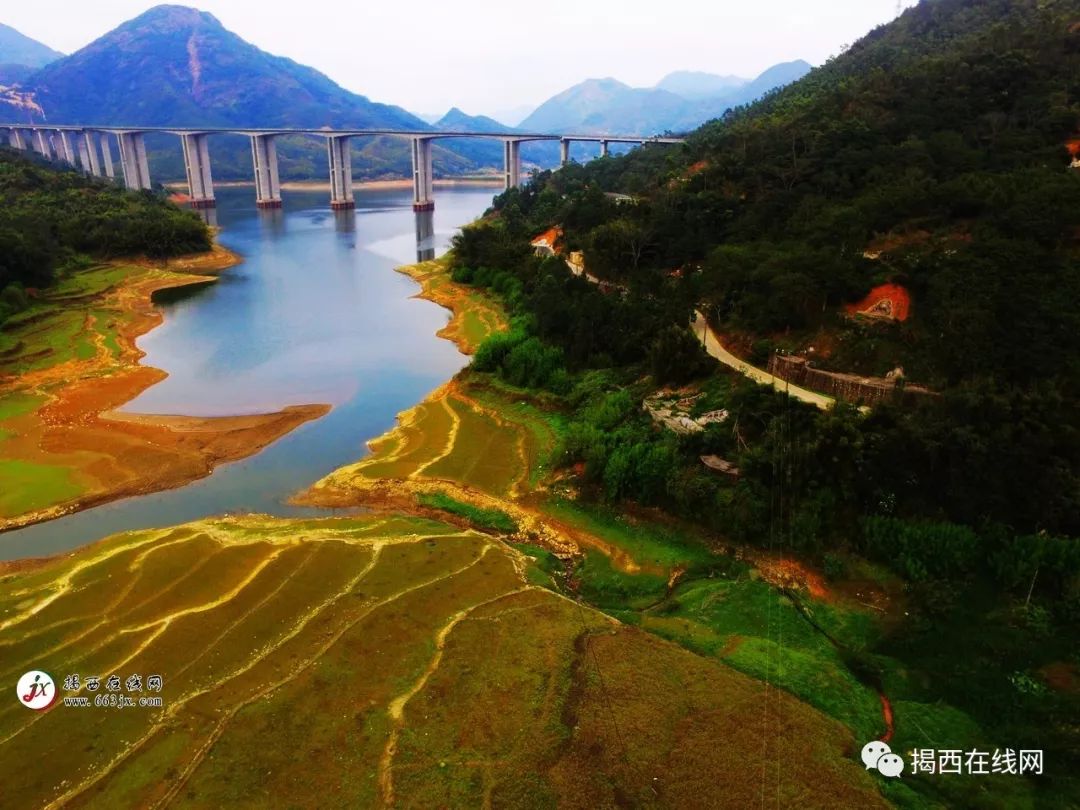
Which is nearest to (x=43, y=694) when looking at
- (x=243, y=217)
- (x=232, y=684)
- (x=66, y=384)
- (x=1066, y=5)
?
(x=232, y=684)

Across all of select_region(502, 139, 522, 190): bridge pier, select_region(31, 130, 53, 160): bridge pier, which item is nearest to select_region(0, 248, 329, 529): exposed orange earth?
select_region(502, 139, 522, 190): bridge pier

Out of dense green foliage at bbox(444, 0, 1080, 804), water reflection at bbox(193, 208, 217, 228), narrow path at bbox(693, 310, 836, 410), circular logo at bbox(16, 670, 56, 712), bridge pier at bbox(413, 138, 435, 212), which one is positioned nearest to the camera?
Result: circular logo at bbox(16, 670, 56, 712)

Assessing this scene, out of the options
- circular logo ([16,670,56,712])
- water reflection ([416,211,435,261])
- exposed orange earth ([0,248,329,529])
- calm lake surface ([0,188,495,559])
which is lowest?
calm lake surface ([0,188,495,559])

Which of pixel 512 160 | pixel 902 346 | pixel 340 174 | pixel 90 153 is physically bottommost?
pixel 902 346

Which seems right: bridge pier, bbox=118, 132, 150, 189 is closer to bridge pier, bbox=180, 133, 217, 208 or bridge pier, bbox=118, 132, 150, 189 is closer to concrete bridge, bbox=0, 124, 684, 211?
concrete bridge, bbox=0, 124, 684, 211

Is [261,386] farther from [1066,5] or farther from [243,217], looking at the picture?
[243,217]

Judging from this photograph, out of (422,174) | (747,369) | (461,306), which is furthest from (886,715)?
(422,174)

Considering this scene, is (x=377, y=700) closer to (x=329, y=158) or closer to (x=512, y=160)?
(x=512, y=160)

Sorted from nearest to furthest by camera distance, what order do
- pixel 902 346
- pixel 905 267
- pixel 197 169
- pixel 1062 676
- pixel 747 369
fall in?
pixel 1062 676 < pixel 902 346 < pixel 905 267 < pixel 747 369 < pixel 197 169
